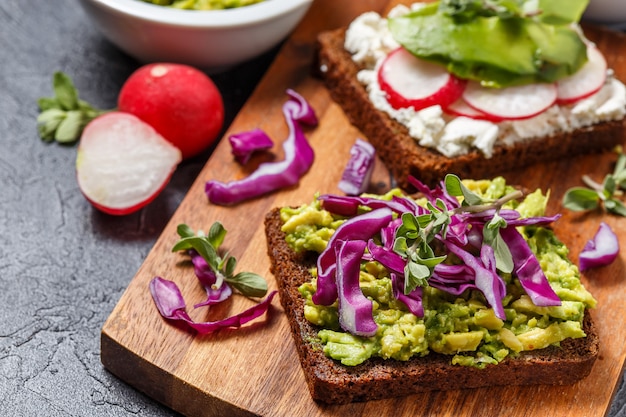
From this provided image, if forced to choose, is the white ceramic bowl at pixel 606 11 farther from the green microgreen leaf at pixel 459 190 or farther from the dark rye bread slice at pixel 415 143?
the green microgreen leaf at pixel 459 190

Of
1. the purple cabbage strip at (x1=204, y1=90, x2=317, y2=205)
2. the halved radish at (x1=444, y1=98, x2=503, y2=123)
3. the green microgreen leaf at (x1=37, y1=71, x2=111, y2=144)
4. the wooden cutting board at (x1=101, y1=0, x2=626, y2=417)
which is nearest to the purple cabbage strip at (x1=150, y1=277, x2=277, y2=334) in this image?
the wooden cutting board at (x1=101, y1=0, x2=626, y2=417)

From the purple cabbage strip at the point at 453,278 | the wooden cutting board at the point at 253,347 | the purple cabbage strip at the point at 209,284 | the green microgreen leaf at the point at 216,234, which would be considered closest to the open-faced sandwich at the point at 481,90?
the wooden cutting board at the point at 253,347

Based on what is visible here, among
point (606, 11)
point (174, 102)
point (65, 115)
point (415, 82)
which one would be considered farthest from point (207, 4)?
point (606, 11)

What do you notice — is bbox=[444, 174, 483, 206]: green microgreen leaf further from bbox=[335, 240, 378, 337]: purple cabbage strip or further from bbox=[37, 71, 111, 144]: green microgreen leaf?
bbox=[37, 71, 111, 144]: green microgreen leaf

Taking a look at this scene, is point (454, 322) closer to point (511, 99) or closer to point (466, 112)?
point (466, 112)

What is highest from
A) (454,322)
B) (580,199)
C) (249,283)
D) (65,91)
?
(454,322)
